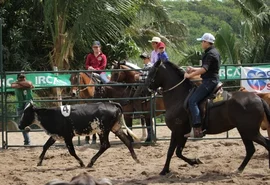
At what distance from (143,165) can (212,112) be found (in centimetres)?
178

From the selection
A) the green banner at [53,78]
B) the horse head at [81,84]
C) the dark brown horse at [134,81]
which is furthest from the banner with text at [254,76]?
the horse head at [81,84]

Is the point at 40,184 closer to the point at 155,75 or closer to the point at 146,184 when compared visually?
the point at 146,184

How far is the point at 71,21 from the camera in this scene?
2091cm

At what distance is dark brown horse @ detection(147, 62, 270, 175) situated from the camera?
956 cm

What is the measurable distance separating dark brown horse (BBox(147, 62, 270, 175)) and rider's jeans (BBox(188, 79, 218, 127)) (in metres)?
0.22

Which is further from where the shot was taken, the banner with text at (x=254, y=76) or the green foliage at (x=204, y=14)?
the green foliage at (x=204, y=14)

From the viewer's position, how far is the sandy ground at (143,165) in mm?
9477

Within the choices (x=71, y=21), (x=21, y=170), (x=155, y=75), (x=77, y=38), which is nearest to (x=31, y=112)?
(x=21, y=170)

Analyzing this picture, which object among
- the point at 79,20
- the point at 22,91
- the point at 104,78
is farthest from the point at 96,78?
the point at 79,20

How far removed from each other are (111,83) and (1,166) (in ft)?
11.1

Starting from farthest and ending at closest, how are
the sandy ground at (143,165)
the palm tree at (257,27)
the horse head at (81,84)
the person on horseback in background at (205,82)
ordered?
the palm tree at (257,27) < the horse head at (81,84) < the person on horseback in background at (205,82) < the sandy ground at (143,165)

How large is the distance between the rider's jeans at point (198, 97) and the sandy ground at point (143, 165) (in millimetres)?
818

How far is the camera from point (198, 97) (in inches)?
384

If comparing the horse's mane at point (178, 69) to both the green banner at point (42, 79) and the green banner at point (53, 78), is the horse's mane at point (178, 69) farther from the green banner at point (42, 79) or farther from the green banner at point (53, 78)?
the green banner at point (42, 79)
